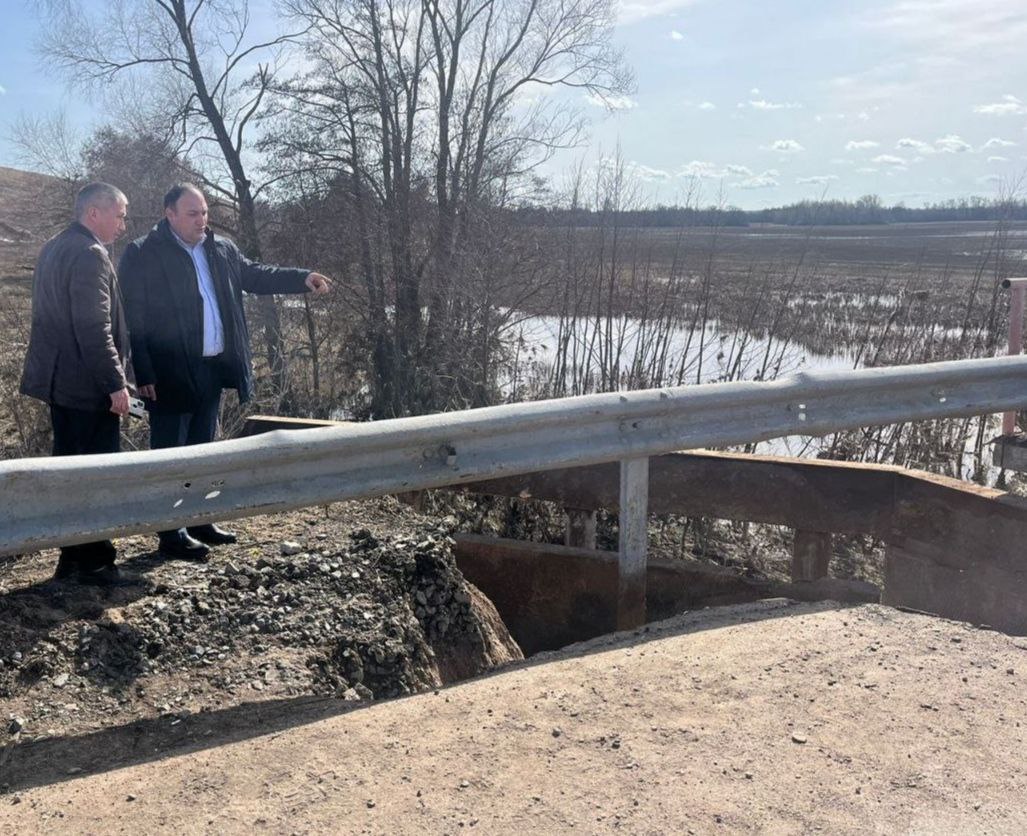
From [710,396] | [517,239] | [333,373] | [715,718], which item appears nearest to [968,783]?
[715,718]

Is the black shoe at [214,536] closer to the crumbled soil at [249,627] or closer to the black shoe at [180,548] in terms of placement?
the crumbled soil at [249,627]

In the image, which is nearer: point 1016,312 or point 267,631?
point 267,631

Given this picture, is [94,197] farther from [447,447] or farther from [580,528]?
[580,528]

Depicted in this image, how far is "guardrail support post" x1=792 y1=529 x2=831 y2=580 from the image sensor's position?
492 cm

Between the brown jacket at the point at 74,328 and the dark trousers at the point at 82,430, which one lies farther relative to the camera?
the dark trousers at the point at 82,430

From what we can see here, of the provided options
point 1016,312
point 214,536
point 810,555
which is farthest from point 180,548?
point 1016,312

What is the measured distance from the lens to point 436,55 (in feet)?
66.8

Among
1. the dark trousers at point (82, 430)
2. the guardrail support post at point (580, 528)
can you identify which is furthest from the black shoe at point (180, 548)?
the guardrail support post at point (580, 528)

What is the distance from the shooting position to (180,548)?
4016 mm

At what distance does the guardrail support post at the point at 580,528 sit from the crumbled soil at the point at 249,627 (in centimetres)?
105

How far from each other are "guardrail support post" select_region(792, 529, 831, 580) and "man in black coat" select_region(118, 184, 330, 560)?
2801mm

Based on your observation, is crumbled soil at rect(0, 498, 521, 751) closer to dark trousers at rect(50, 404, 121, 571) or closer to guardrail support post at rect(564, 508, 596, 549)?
dark trousers at rect(50, 404, 121, 571)

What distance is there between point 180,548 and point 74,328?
1.01m

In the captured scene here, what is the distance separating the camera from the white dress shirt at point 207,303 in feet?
15.0
